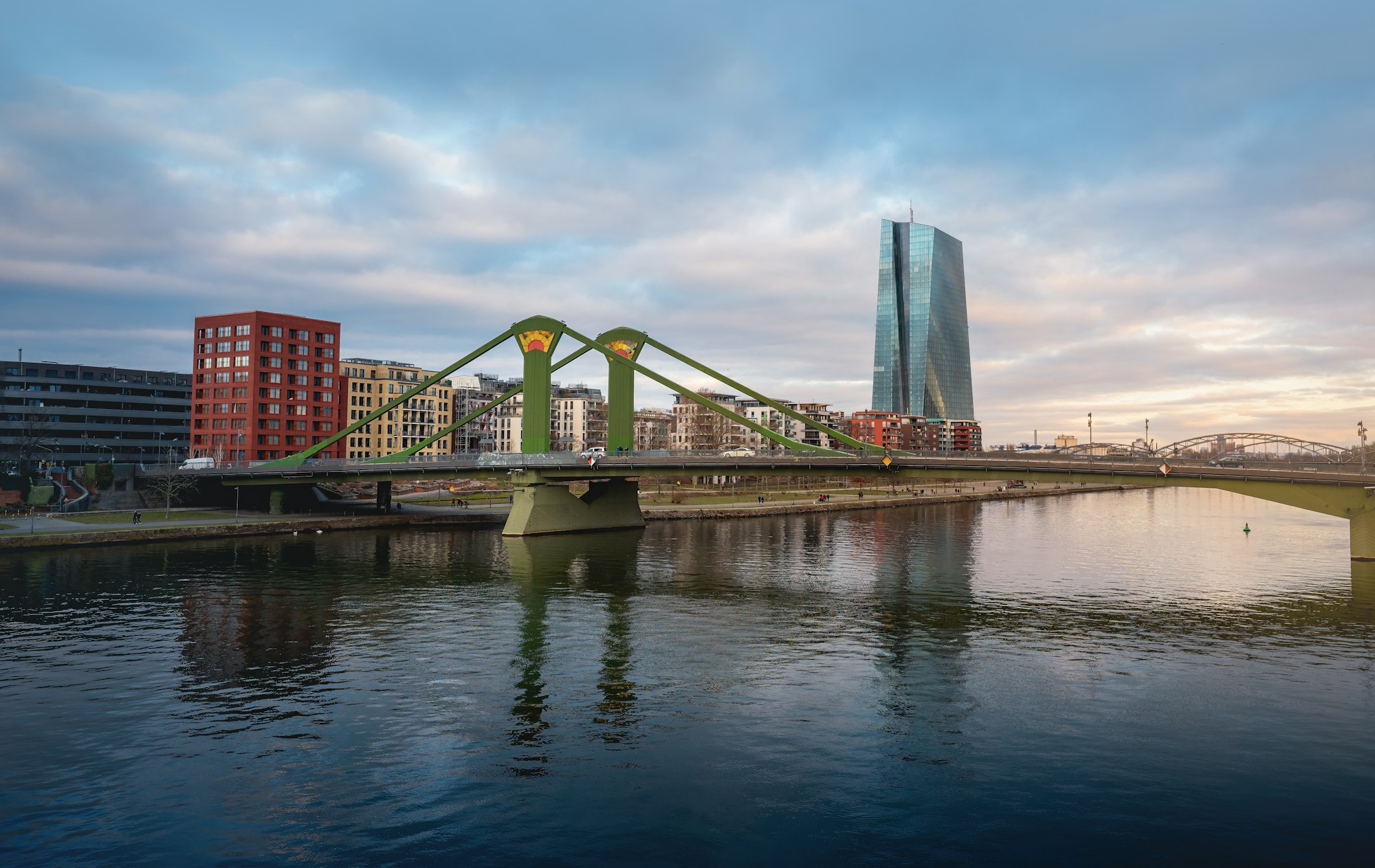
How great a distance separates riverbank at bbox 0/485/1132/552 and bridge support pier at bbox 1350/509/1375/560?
7571 centimetres

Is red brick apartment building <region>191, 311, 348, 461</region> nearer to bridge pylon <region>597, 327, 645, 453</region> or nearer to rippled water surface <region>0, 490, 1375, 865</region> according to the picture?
bridge pylon <region>597, 327, 645, 453</region>

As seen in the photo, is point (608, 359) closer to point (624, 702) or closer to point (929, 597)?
point (929, 597)

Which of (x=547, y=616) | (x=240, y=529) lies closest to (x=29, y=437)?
(x=240, y=529)

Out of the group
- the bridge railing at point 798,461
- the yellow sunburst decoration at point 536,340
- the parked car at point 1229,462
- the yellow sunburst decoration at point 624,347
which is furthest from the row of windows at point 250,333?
the parked car at point 1229,462

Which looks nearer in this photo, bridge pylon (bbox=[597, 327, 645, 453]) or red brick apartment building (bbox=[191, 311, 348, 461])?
bridge pylon (bbox=[597, 327, 645, 453])

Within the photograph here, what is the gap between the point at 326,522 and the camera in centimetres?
10219

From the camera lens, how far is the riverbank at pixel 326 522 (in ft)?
261

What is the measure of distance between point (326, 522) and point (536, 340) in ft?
112

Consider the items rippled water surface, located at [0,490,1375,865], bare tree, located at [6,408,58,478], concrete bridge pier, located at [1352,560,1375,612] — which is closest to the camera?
rippled water surface, located at [0,490,1375,865]

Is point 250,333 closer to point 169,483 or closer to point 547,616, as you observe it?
point 169,483

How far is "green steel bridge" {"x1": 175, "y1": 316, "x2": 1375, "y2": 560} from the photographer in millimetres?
67188

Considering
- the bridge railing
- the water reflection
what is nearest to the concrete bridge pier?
the bridge railing

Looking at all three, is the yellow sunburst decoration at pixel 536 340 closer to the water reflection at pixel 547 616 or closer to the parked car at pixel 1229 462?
the water reflection at pixel 547 616

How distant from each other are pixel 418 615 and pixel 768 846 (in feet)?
114
